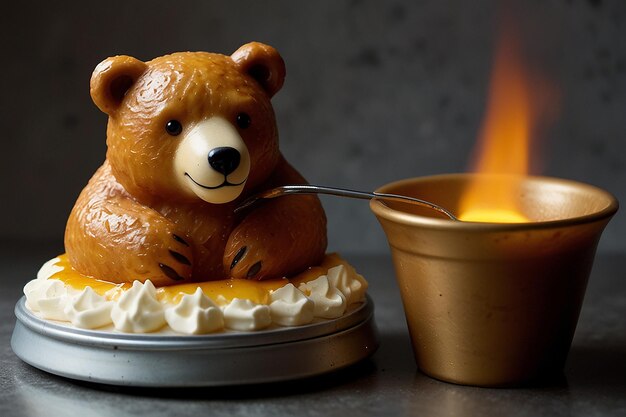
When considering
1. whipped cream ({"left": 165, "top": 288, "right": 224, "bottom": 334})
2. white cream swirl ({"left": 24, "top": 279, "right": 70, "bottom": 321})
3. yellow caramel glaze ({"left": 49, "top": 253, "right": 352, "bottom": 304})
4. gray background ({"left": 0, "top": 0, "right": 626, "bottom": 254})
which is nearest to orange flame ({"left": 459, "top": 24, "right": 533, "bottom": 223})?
yellow caramel glaze ({"left": 49, "top": 253, "right": 352, "bottom": 304})

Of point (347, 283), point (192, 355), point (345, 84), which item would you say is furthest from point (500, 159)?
point (345, 84)

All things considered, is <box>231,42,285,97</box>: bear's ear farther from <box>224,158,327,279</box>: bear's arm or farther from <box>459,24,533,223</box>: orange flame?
<box>459,24,533,223</box>: orange flame

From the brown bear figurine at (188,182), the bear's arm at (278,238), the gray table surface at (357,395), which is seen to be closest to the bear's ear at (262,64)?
the brown bear figurine at (188,182)

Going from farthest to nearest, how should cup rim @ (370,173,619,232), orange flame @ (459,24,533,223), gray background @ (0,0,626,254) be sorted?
gray background @ (0,0,626,254) → orange flame @ (459,24,533,223) → cup rim @ (370,173,619,232)

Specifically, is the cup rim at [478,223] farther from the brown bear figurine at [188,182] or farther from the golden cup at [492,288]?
the brown bear figurine at [188,182]

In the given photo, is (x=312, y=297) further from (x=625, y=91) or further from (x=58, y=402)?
(x=625, y=91)

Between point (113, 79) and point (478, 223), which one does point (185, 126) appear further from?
point (478, 223)
